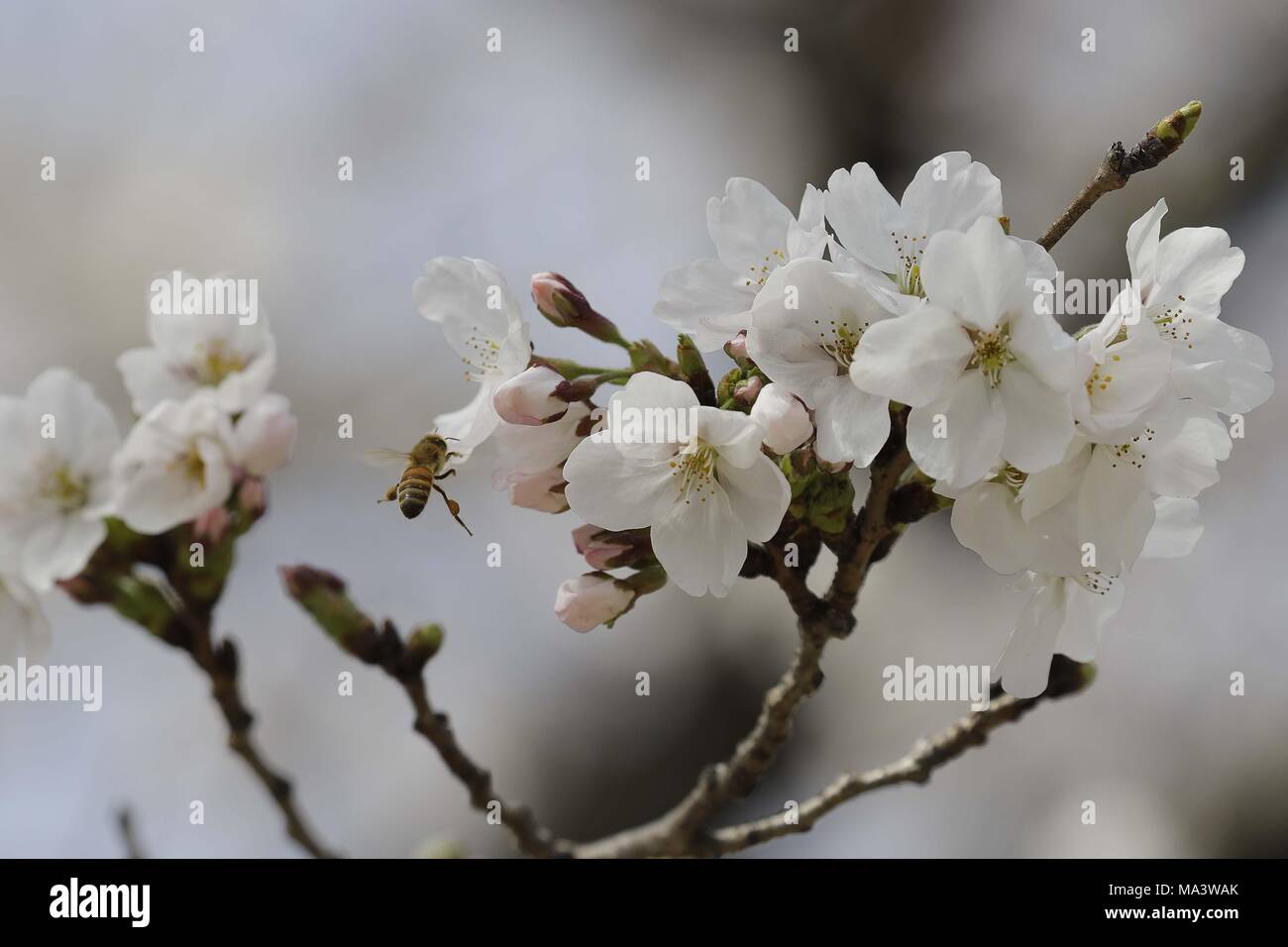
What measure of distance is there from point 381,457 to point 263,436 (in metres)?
0.22

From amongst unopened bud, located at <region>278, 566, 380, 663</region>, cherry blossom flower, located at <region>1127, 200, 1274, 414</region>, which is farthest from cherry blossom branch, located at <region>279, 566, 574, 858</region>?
cherry blossom flower, located at <region>1127, 200, 1274, 414</region>

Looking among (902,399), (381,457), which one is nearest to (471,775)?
(381,457)

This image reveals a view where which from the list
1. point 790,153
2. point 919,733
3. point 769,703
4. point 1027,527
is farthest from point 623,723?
point 1027,527

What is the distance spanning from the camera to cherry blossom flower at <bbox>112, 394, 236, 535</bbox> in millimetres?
1076

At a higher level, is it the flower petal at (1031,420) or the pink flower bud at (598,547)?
the flower petal at (1031,420)

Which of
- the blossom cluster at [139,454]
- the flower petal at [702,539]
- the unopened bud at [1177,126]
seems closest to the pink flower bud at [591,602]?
the flower petal at [702,539]

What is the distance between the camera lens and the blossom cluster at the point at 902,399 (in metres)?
0.83

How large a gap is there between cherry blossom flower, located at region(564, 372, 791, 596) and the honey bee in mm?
348

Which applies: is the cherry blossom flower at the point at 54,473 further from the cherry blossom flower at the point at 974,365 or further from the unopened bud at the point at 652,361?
the cherry blossom flower at the point at 974,365

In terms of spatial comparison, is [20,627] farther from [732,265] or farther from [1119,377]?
[1119,377]

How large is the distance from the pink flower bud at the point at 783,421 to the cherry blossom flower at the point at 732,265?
110 mm

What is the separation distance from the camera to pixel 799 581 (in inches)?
42.6

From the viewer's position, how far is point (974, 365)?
2.82 feet
